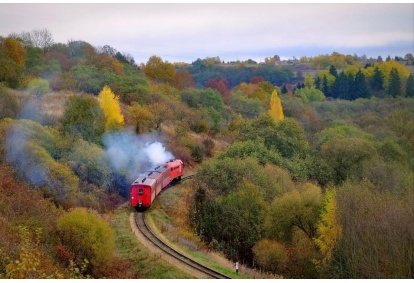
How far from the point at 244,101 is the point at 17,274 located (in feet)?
166

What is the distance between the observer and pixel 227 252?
65.8 feet

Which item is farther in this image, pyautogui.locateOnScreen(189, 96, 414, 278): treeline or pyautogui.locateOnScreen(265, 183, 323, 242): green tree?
pyautogui.locateOnScreen(265, 183, 323, 242): green tree

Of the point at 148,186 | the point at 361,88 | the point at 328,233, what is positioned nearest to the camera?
the point at 328,233

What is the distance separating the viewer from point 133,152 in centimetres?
2936

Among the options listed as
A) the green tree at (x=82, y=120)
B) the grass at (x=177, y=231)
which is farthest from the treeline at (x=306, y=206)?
the green tree at (x=82, y=120)

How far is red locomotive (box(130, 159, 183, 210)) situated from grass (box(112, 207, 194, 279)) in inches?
87.9

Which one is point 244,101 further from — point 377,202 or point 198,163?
point 377,202

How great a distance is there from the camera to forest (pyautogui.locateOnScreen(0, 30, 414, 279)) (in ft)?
49.9

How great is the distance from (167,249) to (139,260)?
1418 mm

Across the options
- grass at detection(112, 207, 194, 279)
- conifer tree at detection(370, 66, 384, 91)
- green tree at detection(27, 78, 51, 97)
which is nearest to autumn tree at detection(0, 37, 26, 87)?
green tree at detection(27, 78, 51, 97)

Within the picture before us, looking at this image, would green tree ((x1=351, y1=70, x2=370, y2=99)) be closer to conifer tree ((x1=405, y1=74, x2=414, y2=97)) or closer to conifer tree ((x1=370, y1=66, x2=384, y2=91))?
conifer tree ((x1=370, y1=66, x2=384, y2=91))

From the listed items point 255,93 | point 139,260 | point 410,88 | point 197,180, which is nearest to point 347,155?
point 197,180

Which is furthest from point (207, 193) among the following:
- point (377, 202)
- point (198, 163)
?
point (198, 163)

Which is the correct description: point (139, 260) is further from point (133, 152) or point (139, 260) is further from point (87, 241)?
point (133, 152)
